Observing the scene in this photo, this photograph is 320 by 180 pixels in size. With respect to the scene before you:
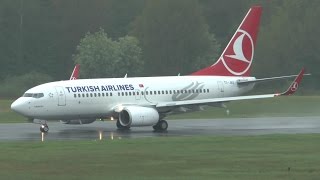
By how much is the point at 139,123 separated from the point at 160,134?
7.83 feet

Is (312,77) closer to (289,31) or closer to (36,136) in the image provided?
(289,31)

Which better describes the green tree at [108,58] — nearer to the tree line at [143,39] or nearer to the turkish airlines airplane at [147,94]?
the tree line at [143,39]

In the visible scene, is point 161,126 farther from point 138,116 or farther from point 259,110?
point 259,110

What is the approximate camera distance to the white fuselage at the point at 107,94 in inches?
2131

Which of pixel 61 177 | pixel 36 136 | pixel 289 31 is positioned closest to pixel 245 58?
pixel 36 136

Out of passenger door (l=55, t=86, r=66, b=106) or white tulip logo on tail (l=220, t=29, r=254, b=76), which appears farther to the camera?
white tulip logo on tail (l=220, t=29, r=254, b=76)

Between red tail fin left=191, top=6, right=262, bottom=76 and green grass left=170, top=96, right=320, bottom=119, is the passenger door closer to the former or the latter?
red tail fin left=191, top=6, right=262, bottom=76

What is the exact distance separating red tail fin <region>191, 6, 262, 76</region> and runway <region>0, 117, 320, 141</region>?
10.7 ft

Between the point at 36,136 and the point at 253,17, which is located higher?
the point at 253,17

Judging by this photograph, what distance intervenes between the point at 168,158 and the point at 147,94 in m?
21.4

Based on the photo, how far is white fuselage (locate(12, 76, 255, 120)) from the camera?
54.1 m

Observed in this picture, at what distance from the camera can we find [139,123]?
177 ft

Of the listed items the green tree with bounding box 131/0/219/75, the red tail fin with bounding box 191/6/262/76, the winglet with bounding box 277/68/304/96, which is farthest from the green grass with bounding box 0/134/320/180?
the green tree with bounding box 131/0/219/75

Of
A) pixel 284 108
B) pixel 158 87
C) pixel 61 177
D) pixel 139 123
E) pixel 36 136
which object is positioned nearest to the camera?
pixel 61 177
